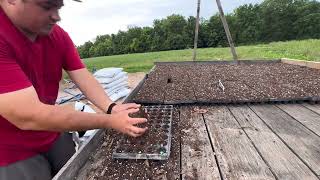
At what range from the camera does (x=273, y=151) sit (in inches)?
76.6

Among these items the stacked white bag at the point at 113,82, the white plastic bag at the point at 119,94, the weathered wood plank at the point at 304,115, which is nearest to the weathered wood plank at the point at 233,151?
the weathered wood plank at the point at 304,115

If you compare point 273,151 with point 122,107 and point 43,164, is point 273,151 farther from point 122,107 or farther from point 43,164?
point 43,164

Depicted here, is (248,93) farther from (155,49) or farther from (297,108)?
(155,49)

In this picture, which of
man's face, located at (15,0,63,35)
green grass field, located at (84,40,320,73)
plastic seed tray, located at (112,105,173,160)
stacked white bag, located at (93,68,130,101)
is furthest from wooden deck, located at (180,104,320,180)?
green grass field, located at (84,40,320,73)

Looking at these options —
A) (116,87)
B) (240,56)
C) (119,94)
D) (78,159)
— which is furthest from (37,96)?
(240,56)

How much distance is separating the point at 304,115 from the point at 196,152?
44.8 inches

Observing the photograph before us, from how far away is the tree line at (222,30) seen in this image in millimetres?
28375

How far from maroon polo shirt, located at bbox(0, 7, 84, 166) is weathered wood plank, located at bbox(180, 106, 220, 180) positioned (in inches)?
32.0

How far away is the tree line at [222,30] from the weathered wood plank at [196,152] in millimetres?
25505

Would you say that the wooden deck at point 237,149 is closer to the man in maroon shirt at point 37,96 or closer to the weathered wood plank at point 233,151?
the weathered wood plank at point 233,151

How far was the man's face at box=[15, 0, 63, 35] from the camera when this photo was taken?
1577 mm

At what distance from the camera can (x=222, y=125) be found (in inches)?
97.7

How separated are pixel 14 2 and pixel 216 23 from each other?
31002mm

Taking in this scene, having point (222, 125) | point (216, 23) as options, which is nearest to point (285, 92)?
point (222, 125)
